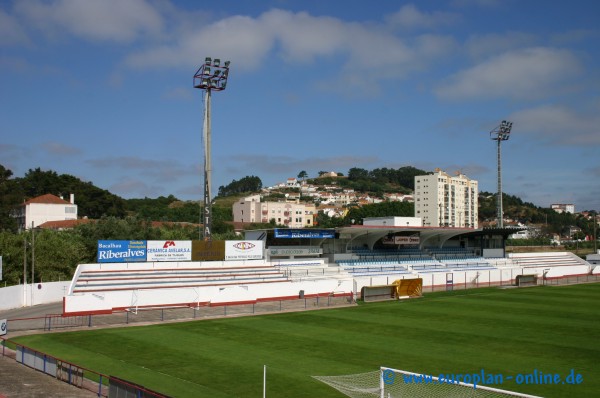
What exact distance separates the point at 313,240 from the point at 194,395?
42.0 meters

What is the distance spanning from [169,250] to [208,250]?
361 cm

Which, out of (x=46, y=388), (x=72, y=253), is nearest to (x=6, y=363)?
(x=46, y=388)

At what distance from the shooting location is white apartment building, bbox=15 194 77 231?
10531 centimetres

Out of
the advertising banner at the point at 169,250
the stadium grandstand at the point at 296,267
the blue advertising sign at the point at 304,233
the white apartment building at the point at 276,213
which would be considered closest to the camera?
the stadium grandstand at the point at 296,267

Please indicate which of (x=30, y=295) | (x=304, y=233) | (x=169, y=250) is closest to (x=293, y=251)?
(x=304, y=233)

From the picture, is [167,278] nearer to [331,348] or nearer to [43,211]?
[331,348]

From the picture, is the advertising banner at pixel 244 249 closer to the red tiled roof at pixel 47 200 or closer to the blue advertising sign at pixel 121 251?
the blue advertising sign at pixel 121 251

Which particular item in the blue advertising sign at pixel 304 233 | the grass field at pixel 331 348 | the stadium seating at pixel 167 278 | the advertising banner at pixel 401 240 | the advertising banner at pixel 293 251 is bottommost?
the grass field at pixel 331 348

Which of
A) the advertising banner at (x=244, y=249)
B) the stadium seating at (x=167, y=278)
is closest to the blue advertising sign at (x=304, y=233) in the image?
the advertising banner at (x=244, y=249)

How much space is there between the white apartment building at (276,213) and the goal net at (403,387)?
151697 mm

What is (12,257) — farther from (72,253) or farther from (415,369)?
(415,369)

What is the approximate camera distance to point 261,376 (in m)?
21.8

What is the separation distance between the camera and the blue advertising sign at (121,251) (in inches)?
1832

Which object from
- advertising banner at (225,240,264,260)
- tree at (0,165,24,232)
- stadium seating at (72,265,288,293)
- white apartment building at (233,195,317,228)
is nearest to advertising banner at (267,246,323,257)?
advertising banner at (225,240,264,260)
